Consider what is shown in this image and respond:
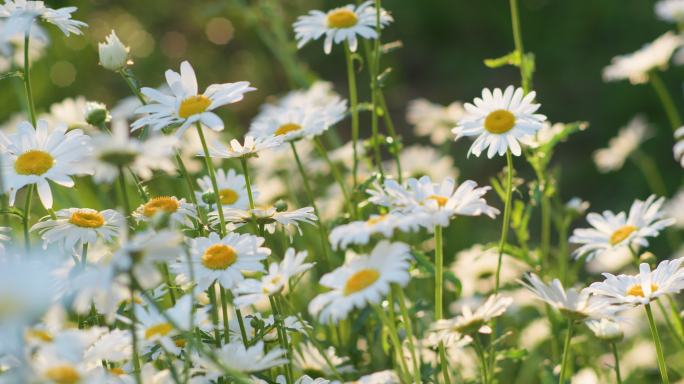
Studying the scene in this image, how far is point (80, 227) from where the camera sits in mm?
1414

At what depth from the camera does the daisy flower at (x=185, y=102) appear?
4.37ft

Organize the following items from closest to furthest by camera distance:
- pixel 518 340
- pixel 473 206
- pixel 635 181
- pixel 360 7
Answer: pixel 473 206 < pixel 360 7 < pixel 518 340 < pixel 635 181

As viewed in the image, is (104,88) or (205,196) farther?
(104,88)

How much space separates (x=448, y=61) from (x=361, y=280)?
392 centimetres

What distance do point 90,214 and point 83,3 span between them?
12.9ft

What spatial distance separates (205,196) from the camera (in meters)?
1.46

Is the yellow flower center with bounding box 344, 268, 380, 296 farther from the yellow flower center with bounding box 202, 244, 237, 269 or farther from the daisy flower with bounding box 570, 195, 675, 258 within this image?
the daisy flower with bounding box 570, 195, 675, 258

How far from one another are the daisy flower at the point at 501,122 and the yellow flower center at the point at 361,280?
0.38m

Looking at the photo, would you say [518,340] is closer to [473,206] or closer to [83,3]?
[473,206]

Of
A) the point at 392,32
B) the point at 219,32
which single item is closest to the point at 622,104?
the point at 392,32

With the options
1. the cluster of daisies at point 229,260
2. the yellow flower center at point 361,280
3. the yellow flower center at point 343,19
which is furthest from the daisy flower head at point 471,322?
the yellow flower center at point 343,19

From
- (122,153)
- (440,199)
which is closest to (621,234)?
(440,199)

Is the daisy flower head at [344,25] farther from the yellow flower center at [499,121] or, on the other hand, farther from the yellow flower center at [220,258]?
the yellow flower center at [220,258]

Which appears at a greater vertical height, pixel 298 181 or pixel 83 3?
pixel 83 3
